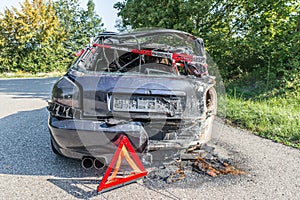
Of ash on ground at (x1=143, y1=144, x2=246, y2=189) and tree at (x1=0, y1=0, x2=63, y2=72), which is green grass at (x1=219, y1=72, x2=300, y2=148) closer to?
ash on ground at (x1=143, y1=144, x2=246, y2=189)

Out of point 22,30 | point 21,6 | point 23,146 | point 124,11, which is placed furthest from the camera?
point 21,6

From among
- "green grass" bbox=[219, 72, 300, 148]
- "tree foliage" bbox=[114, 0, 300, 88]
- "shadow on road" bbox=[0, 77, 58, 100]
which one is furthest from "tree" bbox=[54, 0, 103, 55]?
"green grass" bbox=[219, 72, 300, 148]

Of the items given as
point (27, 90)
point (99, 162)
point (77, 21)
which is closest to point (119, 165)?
point (99, 162)

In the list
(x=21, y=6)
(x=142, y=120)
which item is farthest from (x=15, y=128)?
(x=21, y=6)

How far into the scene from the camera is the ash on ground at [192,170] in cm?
232

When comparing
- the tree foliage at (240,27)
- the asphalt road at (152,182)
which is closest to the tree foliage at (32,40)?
the tree foliage at (240,27)

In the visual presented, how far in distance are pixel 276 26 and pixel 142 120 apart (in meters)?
6.95

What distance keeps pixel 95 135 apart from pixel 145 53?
1431mm

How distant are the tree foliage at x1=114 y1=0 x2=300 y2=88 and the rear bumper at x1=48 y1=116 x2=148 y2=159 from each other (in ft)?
19.6

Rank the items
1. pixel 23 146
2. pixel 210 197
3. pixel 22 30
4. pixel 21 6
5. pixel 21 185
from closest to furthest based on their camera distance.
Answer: pixel 210 197
pixel 21 185
pixel 23 146
pixel 22 30
pixel 21 6

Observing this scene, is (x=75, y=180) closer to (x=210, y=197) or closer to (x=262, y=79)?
(x=210, y=197)

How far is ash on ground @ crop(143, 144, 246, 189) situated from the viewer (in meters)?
2.32

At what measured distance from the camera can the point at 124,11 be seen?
970 centimetres

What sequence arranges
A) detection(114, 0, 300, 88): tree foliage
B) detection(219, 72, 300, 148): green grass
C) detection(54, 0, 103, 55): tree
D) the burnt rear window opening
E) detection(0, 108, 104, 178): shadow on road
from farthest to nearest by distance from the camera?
detection(54, 0, 103, 55): tree
detection(114, 0, 300, 88): tree foliage
detection(219, 72, 300, 148): green grass
the burnt rear window opening
detection(0, 108, 104, 178): shadow on road
